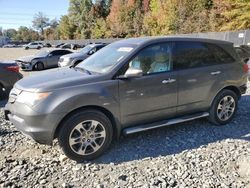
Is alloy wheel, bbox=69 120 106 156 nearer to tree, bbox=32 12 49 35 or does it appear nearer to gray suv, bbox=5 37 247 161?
gray suv, bbox=5 37 247 161

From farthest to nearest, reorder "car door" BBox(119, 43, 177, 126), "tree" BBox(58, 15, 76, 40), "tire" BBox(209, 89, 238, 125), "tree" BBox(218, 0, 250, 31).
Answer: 1. "tree" BBox(58, 15, 76, 40)
2. "tree" BBox(218, 0, 250, 31)
3. "tire" BBox(209, 89, 238, 125)
4. "car door" BBox(119, 43, 177, 126)

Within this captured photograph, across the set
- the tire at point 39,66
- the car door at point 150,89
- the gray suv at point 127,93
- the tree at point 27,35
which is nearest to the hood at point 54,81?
the gray suv at point 127,93

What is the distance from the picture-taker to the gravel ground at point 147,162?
12.1 feet

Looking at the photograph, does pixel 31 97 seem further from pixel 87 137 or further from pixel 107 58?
pixel 107 58

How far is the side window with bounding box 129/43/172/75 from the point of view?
4.66m

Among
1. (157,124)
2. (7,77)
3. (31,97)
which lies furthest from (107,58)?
(7,77)

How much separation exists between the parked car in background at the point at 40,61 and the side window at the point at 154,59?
13.2 m

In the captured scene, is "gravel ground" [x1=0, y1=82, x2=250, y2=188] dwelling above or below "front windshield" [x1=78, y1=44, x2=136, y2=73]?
below

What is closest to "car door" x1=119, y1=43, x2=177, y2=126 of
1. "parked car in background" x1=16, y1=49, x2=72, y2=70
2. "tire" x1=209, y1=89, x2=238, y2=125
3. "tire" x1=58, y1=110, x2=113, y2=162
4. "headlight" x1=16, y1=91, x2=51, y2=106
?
"tire" x1=58, y1=110, x2=113, y2=162

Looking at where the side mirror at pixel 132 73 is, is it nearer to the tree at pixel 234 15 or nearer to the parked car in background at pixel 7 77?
the parked car in background at pixel 7 77

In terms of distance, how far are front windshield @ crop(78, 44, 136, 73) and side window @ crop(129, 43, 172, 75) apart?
0.21 metres

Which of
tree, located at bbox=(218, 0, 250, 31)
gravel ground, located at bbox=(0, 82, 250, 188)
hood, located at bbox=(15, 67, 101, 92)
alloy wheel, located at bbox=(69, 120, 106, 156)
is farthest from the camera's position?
tree, located at bbox=(218, 0, 250, 31)

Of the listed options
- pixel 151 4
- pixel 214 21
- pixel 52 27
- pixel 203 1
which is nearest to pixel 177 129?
pixel 214 21

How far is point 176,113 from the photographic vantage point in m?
5.03
